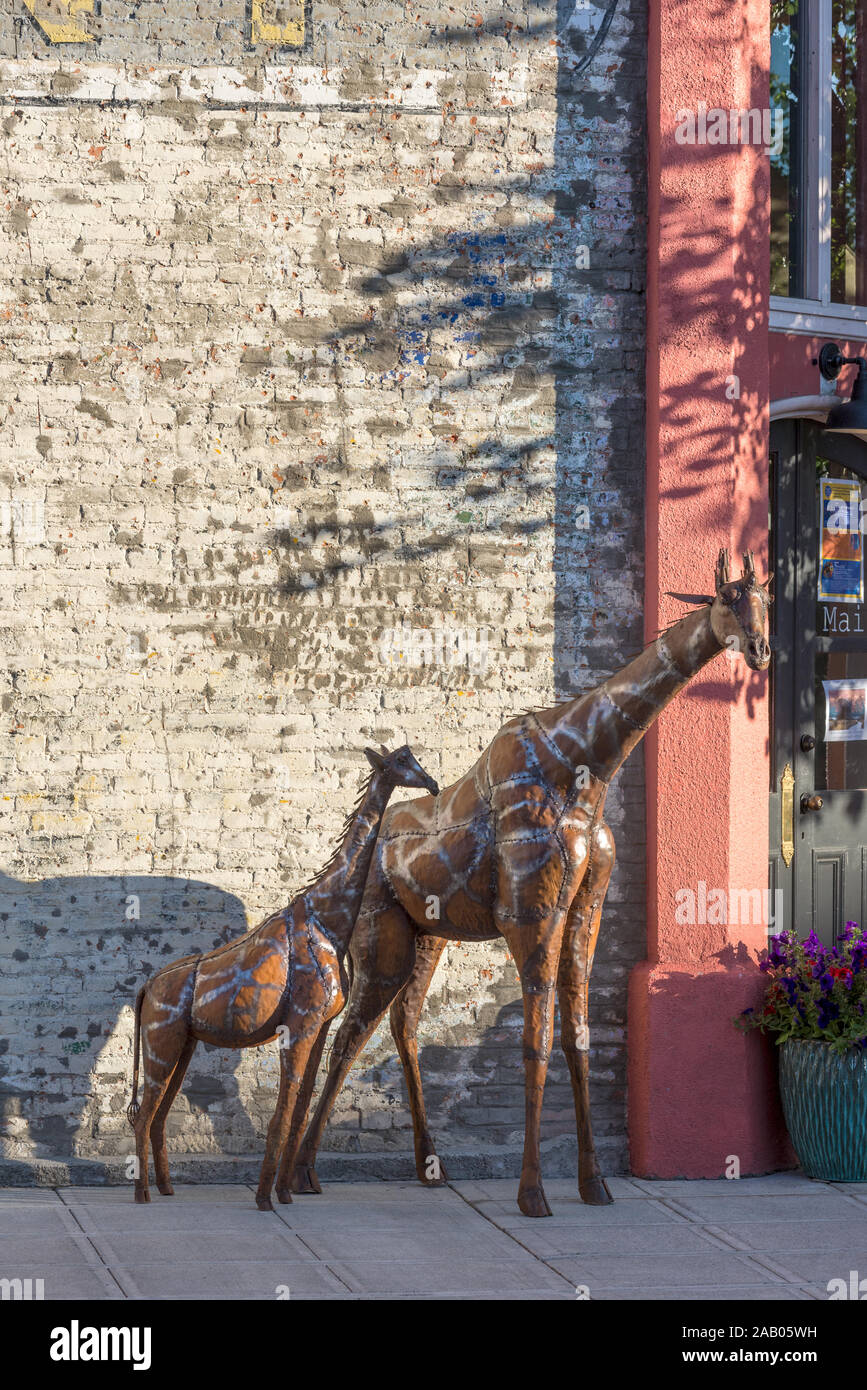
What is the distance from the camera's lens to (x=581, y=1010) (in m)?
6.12

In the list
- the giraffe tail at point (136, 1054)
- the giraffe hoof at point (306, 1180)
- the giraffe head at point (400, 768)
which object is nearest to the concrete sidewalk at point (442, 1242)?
the giraffe hoof at point (306, 1180)

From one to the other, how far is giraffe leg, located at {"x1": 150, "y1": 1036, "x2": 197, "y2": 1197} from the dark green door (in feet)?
9.52

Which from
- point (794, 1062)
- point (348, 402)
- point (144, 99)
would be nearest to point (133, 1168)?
point (794, 1062)

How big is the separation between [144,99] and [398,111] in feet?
3.62

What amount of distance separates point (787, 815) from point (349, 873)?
2.50 metres

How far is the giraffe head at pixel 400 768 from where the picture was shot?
5859mm

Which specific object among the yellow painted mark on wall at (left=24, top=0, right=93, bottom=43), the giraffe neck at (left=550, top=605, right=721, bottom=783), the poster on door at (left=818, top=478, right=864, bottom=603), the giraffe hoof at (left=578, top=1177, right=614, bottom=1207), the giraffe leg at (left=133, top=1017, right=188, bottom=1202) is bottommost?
the giraffe hoof at (left=578, top=1177, right=614, bottom=1207)

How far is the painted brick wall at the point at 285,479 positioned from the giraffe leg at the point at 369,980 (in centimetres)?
44

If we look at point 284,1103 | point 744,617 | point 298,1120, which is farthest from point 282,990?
point 744,617

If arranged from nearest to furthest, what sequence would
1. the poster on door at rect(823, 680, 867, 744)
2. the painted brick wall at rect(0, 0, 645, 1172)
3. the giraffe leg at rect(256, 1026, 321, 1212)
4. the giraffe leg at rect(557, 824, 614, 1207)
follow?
the giraffe leg at rect(256, 1026, 321, 1212) < the giraffe leg at rect(557, 824, 614, 1207) < the painted brick wall at rect(0, 0, 645, 1172) < the poster on door at rect(823, 680, 867, 744)

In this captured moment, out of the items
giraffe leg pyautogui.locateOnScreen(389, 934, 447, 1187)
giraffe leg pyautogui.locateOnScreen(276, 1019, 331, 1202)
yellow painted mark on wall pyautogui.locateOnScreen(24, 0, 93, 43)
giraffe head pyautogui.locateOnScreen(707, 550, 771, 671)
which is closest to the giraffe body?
giraffe leg pyautogui.locateOnScreen(389, 934, 447, 1187)

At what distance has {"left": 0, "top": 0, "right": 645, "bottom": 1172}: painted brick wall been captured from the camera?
6500 mm

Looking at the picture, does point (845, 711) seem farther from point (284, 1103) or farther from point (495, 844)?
point (284, 1103)

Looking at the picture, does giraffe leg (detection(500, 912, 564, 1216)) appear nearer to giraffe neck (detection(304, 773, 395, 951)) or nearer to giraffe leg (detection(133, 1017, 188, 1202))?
giraffe neck (detection(304, 773, 395, 951))
